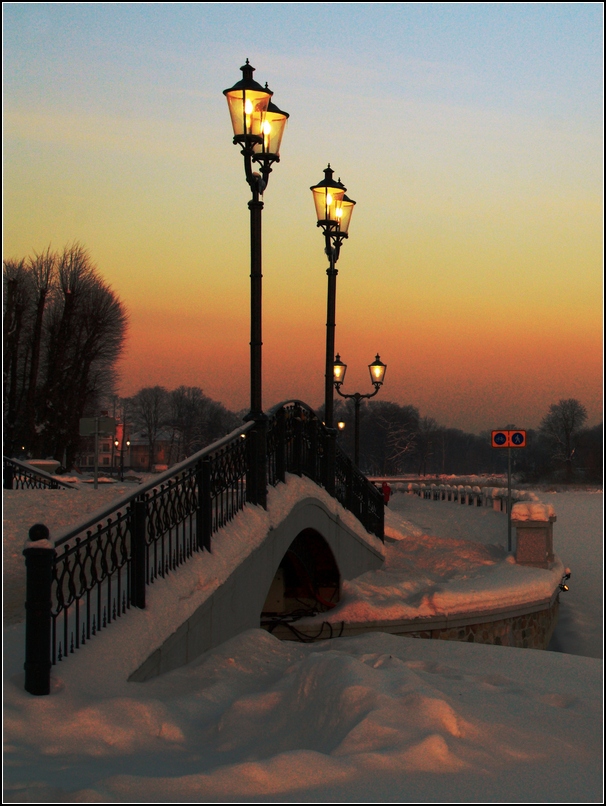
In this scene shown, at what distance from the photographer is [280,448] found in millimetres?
Answer: 10984

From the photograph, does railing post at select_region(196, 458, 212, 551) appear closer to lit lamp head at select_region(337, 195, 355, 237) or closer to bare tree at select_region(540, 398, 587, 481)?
lit lamp head at select_region(337, 195, 355, 237)

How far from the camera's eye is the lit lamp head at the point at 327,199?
13.4 meters

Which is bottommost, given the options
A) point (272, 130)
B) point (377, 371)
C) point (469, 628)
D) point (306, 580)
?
point (469, 628)

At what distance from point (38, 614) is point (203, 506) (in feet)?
9.12

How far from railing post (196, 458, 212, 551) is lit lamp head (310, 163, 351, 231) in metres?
6.66

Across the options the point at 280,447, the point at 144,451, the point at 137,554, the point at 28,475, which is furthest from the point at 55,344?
the point at 144,451

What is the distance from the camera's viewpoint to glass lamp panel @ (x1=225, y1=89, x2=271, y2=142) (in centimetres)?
973

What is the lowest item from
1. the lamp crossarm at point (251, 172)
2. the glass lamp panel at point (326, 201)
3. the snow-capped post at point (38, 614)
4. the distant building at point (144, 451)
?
the distant building at point (144, 451)

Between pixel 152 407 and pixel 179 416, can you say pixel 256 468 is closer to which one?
pixel 179 416

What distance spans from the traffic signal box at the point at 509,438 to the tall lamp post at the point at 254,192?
33.1 feet

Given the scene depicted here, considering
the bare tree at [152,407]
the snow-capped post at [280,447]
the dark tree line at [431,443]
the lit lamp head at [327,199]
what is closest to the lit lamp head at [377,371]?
the lit lamp head at [327,199]

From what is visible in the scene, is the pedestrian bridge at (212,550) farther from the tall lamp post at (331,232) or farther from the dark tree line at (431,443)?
the dark tree line at (431,443)

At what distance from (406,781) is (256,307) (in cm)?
656

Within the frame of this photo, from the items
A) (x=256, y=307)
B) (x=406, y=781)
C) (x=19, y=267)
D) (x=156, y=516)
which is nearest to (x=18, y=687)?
(x=156, y=516)
